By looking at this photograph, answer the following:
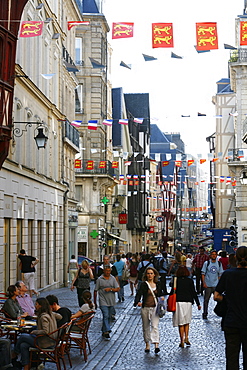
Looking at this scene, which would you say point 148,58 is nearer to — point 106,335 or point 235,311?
point 106,335

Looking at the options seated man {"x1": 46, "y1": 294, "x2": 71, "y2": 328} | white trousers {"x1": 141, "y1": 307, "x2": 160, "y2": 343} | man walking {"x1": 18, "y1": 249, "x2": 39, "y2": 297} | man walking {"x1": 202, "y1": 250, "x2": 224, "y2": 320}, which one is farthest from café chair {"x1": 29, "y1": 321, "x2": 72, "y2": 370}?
man walking {"x1": 18, "y1": 249, "x2": 39, "y2": 297}

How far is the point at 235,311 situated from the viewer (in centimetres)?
816

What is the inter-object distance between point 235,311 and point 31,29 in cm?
1147

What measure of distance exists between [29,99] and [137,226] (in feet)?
193

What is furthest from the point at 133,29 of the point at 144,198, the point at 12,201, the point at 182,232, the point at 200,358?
the point at 182,232

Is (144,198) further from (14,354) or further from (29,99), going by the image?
(14,354)

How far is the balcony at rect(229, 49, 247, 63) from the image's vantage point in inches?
2023

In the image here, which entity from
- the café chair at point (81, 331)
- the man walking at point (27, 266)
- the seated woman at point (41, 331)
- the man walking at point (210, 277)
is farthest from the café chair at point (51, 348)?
the man walking at point (27, 266)

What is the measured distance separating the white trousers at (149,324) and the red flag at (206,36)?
287 inches

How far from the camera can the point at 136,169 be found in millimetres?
88875

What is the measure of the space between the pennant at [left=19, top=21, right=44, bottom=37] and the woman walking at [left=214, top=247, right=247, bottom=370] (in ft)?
35.8

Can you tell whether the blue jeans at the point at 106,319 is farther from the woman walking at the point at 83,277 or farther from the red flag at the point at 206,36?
the red flag at the point at 206,36

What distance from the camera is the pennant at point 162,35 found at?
747 inches

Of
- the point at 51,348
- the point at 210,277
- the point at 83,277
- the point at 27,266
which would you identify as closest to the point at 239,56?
the point at 27,266
